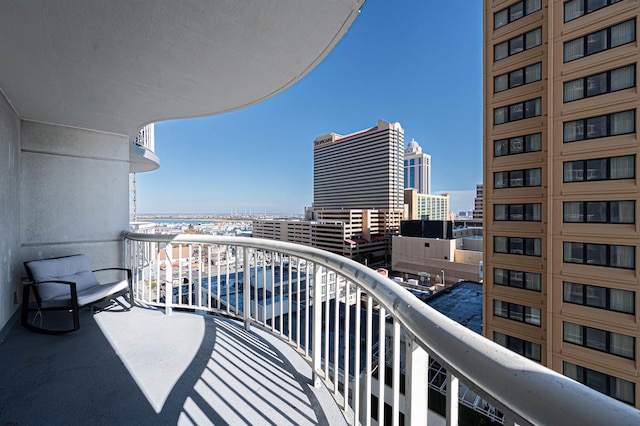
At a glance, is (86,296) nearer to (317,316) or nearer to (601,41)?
(317,316)

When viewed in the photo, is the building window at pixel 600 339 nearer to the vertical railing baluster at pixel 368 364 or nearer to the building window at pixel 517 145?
the building window at pixel 517 145

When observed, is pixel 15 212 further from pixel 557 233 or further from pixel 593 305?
pixel 593 305

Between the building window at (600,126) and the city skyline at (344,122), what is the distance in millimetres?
4434

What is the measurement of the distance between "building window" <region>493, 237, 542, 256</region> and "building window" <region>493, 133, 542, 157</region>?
304cm

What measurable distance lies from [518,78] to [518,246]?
5.85m

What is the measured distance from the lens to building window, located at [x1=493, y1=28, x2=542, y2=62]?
8.94 meters

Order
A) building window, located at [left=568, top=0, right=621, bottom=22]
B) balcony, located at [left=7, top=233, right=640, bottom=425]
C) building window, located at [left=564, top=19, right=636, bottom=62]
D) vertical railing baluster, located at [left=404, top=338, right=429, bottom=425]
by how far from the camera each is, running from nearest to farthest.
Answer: balcony, located at [left=7, top=233, right=640, bottom=425] < vertical railing baluster, located at [left=404, top=338, right=429, bottom=425] < building window, located at [left=564, top=19, right=636, bottom=62] < building window, located at [left=568, top=0, right=621, bottom=22]

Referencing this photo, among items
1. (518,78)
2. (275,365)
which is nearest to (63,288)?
(275,365)

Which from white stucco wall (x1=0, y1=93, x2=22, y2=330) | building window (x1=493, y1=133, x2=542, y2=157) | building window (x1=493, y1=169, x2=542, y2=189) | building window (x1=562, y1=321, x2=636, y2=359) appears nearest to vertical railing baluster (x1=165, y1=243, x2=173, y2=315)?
white stucco wall (x1=0, y1=93, x2=22, y2=330)

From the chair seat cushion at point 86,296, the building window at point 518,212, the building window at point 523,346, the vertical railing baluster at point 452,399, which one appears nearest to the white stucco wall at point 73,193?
the chair seat cushion at point 86,296

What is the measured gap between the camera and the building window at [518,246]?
29.2 feet

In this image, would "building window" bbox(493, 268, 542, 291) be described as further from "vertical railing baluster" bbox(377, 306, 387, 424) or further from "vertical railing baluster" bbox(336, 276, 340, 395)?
"vertical railing baluster" bbox(377, 306, 387, 424)

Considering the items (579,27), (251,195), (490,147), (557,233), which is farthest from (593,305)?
(251,195)

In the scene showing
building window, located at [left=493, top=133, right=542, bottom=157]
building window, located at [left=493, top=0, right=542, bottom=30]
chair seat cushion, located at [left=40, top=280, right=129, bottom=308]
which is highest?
building window, located at [left=493, top=0, right=542, bottom=30]
